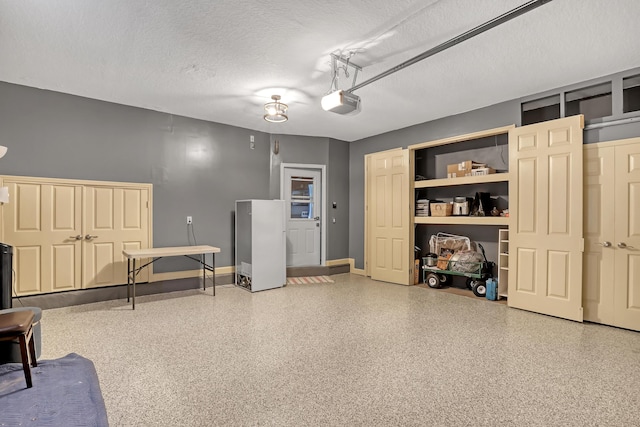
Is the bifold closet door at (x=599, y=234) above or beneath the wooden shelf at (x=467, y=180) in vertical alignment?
beneath

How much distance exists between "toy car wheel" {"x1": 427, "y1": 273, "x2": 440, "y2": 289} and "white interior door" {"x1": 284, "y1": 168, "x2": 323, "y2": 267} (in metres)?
2.22

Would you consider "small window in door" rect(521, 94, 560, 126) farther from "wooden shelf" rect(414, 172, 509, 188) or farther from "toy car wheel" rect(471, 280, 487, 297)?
"toy car wheel" rect(471, 280, 487, 297)

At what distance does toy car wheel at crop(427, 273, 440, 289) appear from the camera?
5.43 m

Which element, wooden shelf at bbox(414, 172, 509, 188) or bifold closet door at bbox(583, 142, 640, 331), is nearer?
bifold closet door at bbox(583, 142, 640, 331)

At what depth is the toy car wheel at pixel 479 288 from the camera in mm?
4852

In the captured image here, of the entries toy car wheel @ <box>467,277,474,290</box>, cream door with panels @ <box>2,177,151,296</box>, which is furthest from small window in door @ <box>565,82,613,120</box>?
cream door with panels @ <box>2,177,151,296</box>

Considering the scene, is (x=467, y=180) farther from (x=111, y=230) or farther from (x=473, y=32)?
(x=111, y=230)

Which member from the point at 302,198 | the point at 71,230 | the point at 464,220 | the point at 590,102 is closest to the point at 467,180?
the point at 464,220

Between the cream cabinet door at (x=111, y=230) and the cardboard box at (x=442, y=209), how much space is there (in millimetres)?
4562

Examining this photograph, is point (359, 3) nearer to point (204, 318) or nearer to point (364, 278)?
point (204, 318)

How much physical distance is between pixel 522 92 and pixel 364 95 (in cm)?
202

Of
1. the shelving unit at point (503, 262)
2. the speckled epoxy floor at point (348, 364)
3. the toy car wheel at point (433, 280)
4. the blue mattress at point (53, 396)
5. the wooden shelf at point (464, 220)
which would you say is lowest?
the speckled epoxy floor at point (348, 364)

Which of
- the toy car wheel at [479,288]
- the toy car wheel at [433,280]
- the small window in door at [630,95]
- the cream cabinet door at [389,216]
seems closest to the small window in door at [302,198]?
the cream cabinet door at [389,216]

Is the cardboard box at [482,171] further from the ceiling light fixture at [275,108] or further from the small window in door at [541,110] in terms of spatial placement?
the ceiling light fixture at [275,108]
